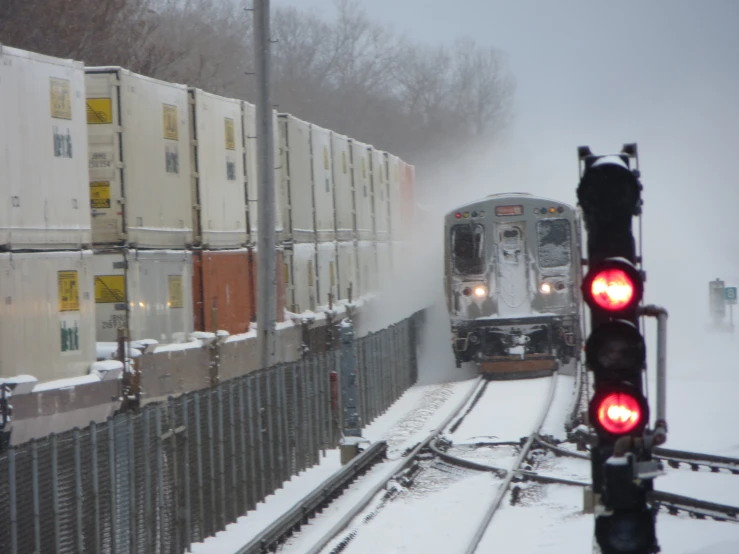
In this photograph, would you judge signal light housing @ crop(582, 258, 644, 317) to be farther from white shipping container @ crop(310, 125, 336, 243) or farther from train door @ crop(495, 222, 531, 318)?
white shipping container @ crop(310, 125, 336, 243)

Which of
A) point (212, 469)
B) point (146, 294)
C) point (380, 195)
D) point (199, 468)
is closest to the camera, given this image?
point (199, 468)

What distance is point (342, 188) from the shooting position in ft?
101

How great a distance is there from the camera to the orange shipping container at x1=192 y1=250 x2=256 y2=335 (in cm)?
1923

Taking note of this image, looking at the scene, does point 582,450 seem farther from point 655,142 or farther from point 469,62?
point 469,62

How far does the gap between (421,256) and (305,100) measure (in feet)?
183

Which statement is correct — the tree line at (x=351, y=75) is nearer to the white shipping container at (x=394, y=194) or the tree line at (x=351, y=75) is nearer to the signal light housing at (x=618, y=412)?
the white shipping container at (x=394, y=194)

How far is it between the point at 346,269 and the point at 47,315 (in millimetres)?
17122

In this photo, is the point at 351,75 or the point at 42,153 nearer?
the point at 42,153

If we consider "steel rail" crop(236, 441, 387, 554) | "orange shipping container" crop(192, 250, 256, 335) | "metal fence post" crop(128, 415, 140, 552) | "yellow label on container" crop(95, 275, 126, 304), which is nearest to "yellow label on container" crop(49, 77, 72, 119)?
"yellow label on container" crop(95, 275, 126, 304)

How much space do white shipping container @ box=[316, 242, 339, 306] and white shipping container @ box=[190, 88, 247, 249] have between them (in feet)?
19.1

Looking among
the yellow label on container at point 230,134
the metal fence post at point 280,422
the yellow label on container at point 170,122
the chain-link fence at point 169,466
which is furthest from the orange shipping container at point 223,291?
the metal fence post at point 280,422

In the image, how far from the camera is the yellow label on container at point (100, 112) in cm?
1634

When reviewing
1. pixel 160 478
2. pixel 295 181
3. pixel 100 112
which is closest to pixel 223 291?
pixel 100 112

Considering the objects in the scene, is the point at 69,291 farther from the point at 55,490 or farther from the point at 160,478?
the point at 55,490
